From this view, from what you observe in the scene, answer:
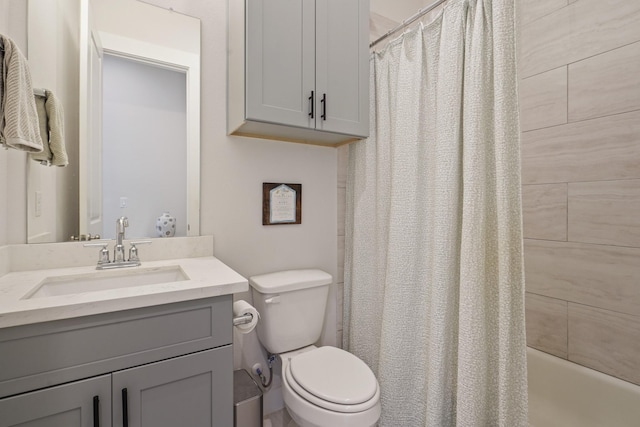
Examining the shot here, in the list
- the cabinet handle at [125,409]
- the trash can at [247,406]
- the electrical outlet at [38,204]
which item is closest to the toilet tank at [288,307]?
the trash can at [247,406]

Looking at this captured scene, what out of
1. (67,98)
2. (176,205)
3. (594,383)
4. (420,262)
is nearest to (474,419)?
(420,262)

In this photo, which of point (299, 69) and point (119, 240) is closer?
point (119, 240)

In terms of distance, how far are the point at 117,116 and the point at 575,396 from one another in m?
2.47

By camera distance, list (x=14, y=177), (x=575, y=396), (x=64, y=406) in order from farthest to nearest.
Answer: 1. (x=575, y=396)
2. (x=14, y=177)
3. (x=64, y=406)

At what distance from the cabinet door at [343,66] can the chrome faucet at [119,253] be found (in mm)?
948

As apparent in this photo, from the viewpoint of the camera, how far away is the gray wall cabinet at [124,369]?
73 centimetres

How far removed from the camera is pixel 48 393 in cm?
75

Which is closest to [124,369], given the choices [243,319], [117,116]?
[243,319]

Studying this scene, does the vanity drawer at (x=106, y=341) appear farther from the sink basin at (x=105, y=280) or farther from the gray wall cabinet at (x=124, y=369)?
the sink basin at (x=105, y=280)

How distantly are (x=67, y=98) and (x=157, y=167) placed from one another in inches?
16.0

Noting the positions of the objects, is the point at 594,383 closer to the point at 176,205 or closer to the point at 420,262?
the point at 420,262

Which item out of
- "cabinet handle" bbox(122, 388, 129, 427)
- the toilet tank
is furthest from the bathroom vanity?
the toilet tank

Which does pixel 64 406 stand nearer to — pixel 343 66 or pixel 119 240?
pixel 119 240

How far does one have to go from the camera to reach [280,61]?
1287 mm
